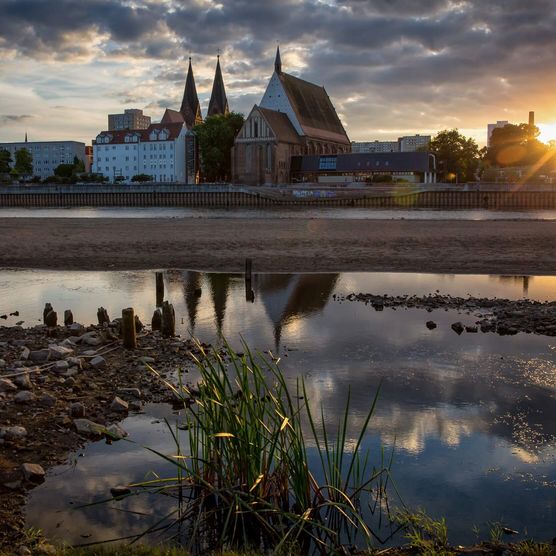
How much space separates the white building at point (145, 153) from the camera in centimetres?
16525

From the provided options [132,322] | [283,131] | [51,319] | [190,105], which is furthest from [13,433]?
[190,105]

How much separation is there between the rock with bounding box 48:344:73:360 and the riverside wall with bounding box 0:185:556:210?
279 feet

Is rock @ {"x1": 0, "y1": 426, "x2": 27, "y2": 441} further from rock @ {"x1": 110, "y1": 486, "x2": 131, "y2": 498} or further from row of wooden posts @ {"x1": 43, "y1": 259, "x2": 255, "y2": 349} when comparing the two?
row of wooden posts @ {"x1": 43, "y1": 259, "x2": 255, "y2": 349}

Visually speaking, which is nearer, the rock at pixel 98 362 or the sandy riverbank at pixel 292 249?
the rock at pixel 98 362

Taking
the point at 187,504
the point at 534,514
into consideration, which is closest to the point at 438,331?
the point at 534,514

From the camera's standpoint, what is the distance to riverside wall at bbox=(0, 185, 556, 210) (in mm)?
92312

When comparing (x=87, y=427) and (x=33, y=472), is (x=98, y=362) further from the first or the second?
(x=33, y=472)

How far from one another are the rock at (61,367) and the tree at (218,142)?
126 m

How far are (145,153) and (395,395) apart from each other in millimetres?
167879

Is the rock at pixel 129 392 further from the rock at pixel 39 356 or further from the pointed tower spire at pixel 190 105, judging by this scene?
the pointed tower spire at pixel 190 105

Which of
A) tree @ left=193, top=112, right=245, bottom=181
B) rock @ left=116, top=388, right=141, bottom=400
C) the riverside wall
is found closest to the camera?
rock @ left=116, top=388, right=141, bottom=400

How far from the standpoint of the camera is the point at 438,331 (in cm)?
1292

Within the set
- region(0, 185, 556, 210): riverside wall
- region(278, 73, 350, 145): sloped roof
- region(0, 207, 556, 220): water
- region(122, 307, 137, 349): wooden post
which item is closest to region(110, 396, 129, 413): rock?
region(122, 307, 137, 349): wooden post

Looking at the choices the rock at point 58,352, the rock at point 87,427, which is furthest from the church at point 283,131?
the rock at point 87,427
